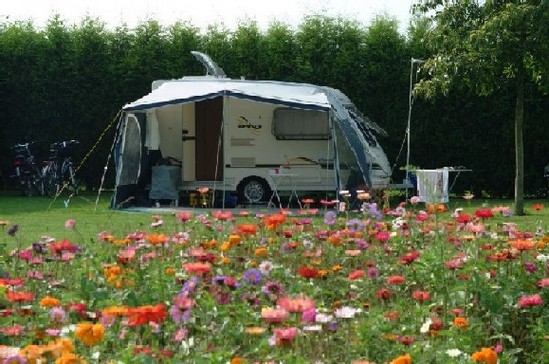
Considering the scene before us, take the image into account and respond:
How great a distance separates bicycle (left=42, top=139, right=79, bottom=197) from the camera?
15.9 metres

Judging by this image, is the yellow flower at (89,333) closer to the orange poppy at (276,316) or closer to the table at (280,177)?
the orange poppy at (276,316)

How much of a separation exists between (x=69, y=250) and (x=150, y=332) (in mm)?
974

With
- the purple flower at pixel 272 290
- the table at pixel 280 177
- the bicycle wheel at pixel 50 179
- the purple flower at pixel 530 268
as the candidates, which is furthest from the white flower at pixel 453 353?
the bicycle wheel at pixel 50 179

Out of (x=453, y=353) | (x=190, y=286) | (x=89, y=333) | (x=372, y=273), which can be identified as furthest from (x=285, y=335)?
(x=372, y=273)

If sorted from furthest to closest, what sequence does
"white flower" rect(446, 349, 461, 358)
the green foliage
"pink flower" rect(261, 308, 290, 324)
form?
the green foliage → "white flower" rect(446, 349, 461, 358) → "pink flower" rect(261, 308, 290, 324)

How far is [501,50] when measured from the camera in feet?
38.2

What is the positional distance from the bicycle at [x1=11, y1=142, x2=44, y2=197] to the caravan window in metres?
4.07

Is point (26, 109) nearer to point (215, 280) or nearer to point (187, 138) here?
point (187, 138)

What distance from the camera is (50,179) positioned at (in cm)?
1596

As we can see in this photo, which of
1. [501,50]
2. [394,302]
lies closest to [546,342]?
[394,302]

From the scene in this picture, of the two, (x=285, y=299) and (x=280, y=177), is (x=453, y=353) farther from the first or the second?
(x=280, y=177)

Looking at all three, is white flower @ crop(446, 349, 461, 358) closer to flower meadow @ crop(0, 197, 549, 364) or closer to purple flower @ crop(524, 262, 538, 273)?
flower meadow @ crop(0, 197, 549, 364)

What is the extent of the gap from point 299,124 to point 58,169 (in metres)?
4.06

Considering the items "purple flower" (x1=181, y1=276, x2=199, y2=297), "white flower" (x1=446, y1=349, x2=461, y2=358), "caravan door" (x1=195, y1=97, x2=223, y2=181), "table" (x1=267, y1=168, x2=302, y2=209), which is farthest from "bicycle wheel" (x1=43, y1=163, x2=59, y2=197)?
"white flower" (x1=446, y1=349, x2=461, y2=358)
